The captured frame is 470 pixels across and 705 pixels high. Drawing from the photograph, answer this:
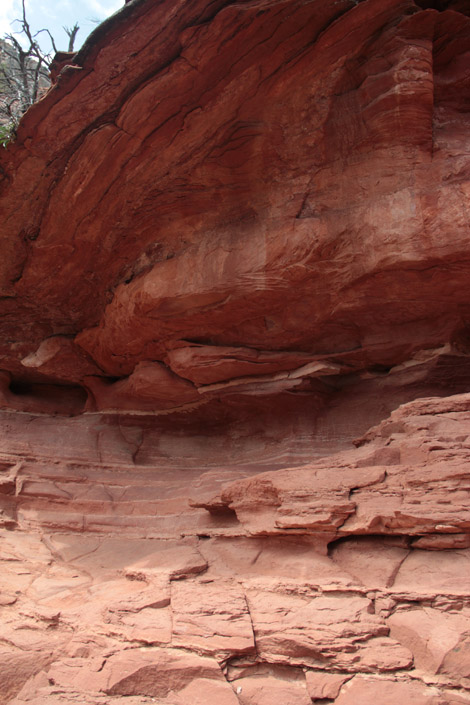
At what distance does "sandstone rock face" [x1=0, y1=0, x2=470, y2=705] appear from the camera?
14.0ft

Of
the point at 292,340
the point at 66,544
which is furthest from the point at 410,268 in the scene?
the point at 66,544

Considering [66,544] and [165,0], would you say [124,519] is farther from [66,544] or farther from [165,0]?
[165,0]

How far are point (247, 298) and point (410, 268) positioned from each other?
219 cm

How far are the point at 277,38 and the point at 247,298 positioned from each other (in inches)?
126

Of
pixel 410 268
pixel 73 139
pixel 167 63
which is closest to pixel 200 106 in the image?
pixel 167 63

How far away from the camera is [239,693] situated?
152 inches

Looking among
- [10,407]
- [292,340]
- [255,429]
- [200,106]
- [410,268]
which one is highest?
[200,106]

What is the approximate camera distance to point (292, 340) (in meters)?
7.89

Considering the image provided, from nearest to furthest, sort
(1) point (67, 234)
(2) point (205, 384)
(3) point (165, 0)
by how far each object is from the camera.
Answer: (3) point (165, 0), (1) point (67, 234), (2) point (205, 384)

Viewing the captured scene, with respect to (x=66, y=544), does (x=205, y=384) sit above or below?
above

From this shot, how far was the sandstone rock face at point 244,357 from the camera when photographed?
4.26m

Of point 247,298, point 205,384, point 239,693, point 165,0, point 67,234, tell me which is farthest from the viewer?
point 205,384

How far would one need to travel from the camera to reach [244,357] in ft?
26.6

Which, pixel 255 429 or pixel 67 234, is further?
pixel 255 429
